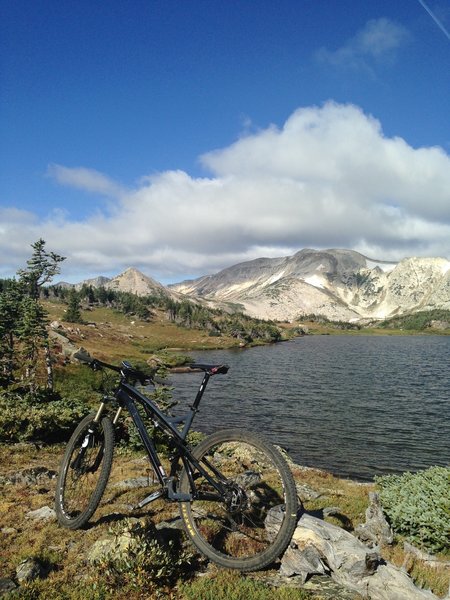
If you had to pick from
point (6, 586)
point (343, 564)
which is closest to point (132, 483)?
point (6, 586)

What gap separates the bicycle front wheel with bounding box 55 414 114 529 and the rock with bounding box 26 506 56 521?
2.62 ft

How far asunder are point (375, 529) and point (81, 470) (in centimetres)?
679

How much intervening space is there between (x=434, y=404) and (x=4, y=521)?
189 ft

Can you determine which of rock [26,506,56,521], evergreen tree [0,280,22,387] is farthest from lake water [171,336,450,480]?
rock [26,506,56,521]

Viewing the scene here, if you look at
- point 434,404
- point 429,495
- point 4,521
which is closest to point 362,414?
point 434,404

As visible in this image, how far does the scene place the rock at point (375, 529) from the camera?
8805mm

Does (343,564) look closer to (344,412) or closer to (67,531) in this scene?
(67,531)

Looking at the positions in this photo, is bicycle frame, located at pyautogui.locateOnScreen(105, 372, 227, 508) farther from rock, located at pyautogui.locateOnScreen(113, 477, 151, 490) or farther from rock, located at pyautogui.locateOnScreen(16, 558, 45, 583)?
rock, located at pyautogui.locateOnScreen(113, 477, 151, 490)

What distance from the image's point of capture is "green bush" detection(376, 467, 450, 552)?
31.0 ft

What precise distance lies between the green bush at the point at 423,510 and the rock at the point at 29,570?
7986mm

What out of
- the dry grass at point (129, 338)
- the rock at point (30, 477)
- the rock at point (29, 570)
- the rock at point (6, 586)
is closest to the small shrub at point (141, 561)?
the rock at point (29, 570)

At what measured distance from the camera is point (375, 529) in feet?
31.0

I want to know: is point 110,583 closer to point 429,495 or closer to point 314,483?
point 429,495

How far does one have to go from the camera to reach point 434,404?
54938 millimetres
